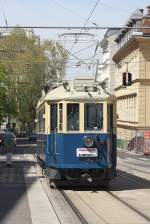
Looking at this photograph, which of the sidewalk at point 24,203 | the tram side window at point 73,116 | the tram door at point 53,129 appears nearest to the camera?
the sidewalk at point 24,203

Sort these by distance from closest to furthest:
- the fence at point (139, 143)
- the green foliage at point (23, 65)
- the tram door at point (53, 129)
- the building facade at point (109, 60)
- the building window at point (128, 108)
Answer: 1. the tram door at point (53, 129)
2. the fence at point (139, 143)
3. the building window at point (128, 108)
4. the green foliage at point (23, 65)
5. the building facade at point (109, 60)

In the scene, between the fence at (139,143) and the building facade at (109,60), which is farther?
the building facade at (109,60)

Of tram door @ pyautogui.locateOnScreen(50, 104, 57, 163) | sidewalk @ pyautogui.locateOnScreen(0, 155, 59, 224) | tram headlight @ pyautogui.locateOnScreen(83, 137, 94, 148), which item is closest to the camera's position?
sidewalk @ pyautogui.locateOnScreen(0, 155, 59, 224)

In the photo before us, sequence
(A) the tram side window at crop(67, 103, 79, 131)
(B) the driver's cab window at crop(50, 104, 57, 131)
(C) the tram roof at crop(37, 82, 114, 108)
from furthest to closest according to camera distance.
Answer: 1. (B) the driver's cab window at crop(50, 104, 57, 131)
2. (C) the tram roof at crop(37, 82, 114, 108)
3. (A) the tram side window at crop(67, 103, 79, 131)

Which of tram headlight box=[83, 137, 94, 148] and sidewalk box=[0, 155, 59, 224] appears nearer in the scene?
sidewalk box=[0, 155, 59, 224]

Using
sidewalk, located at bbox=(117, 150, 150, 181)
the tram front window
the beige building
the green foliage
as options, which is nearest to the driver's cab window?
the tram front window

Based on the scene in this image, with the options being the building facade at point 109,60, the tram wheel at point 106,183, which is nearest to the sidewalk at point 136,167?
the tram wheel at point 106,183

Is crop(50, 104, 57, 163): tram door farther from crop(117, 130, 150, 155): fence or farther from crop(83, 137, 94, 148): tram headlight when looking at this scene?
crop(117, 130, 150, 155): fence

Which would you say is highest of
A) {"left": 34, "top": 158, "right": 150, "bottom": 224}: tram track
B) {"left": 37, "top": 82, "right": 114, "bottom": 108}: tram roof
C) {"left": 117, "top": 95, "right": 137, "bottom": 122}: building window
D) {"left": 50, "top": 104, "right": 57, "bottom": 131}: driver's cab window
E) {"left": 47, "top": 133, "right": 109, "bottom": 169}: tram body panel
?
{"left": 117, "top": 95, "right": 137, "bottom": 122}: building window

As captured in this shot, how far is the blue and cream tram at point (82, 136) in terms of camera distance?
1878 cm

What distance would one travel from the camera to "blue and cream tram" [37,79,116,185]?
61.6 ft

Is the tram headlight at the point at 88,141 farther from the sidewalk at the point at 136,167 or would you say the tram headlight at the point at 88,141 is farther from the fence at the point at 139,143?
the fence at the point at 139,143

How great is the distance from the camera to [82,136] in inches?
741

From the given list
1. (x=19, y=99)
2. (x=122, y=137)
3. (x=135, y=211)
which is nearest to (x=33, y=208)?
(x=135, y=211)
